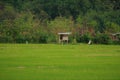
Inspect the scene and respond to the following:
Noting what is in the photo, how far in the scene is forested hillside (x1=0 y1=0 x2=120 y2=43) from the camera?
5984 cm

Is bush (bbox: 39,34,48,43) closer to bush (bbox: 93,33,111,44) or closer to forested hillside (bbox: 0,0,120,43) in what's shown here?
forested hillside (bbox: 0,0,120,43)

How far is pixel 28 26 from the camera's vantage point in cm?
6462

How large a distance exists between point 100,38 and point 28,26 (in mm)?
12269

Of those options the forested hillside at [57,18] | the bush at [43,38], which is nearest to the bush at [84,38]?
the forested hillside at [57,18]

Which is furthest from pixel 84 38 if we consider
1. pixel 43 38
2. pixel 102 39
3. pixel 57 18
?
pixel 57 18

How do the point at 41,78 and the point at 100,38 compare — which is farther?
the point at 100,38

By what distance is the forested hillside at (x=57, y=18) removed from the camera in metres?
59.8

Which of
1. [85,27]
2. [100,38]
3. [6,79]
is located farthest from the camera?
[85,27]

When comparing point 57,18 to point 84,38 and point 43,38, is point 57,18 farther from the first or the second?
point 43,38

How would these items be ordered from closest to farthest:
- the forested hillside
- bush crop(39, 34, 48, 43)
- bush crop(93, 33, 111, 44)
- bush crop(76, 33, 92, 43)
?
bush crop(93, 33, 111, 44), bush crop(39, 34, 48, 43), bush crop(76, 33, 92, 43), the forested hillside

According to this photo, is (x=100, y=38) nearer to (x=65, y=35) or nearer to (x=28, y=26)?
(x=65, y=35)

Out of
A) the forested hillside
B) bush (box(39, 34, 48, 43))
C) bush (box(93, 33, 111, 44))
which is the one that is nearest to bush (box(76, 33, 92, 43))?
the forested hillside

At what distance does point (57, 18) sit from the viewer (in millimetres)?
84438

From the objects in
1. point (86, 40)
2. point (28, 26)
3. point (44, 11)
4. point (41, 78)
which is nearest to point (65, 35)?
point (86, 40)
